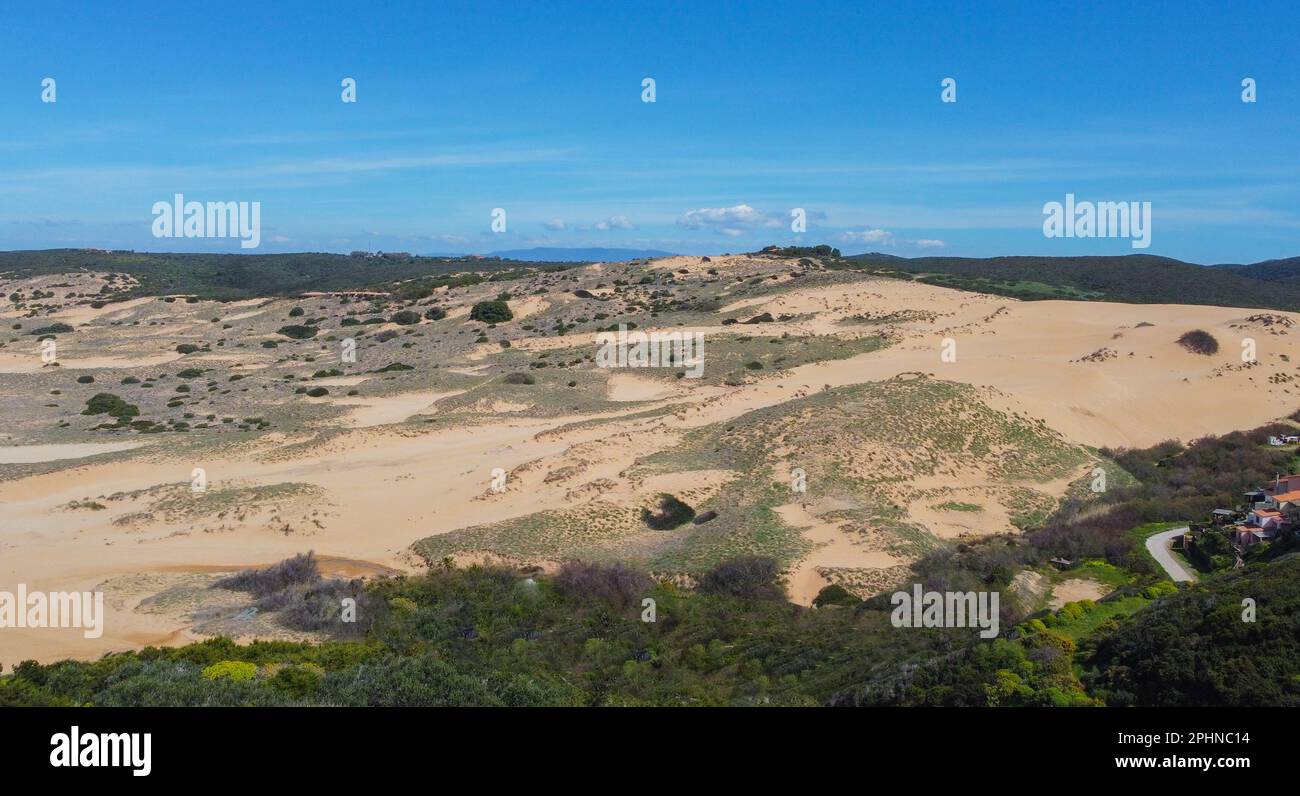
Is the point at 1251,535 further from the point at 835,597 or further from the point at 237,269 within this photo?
the point at 237,269

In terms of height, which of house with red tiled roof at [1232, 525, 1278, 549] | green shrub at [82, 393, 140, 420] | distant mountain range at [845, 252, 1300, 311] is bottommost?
house with red tiled roof at [1232, 525, 1278, 549]

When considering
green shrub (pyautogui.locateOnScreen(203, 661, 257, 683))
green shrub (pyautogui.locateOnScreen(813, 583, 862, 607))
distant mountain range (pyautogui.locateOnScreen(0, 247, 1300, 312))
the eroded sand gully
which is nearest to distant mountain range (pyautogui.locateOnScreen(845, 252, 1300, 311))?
distant mountain range (pyautogui.locateOnScreen(0, 247, 1300, 312))

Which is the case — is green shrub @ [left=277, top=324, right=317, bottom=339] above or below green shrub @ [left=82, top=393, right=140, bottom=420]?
above

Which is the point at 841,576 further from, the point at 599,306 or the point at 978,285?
the point at 978,285
